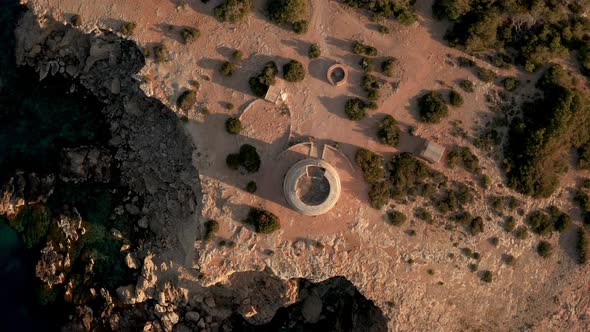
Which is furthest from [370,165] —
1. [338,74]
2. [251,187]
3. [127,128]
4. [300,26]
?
[127,128]

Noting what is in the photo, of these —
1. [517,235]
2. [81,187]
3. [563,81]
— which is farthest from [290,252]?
[563,81]

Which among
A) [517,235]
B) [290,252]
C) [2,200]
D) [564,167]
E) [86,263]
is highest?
[564,167]

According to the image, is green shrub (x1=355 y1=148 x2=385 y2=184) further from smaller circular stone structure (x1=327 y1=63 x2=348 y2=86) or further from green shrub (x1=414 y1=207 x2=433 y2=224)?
smaller circular stone structure (x1=327 y1=63 x2=348 y2=86)

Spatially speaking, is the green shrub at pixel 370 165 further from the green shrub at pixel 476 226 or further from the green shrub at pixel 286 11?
the green shrub at pixel 286 11

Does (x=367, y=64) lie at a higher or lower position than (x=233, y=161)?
higher

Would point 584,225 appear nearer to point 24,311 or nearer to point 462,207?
point 462,207

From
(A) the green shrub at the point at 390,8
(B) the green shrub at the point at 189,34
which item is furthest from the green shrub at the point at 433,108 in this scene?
(B) the green shrub at the point at 189,34

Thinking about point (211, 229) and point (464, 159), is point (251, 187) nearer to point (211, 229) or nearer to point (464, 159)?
point (211, 229)
